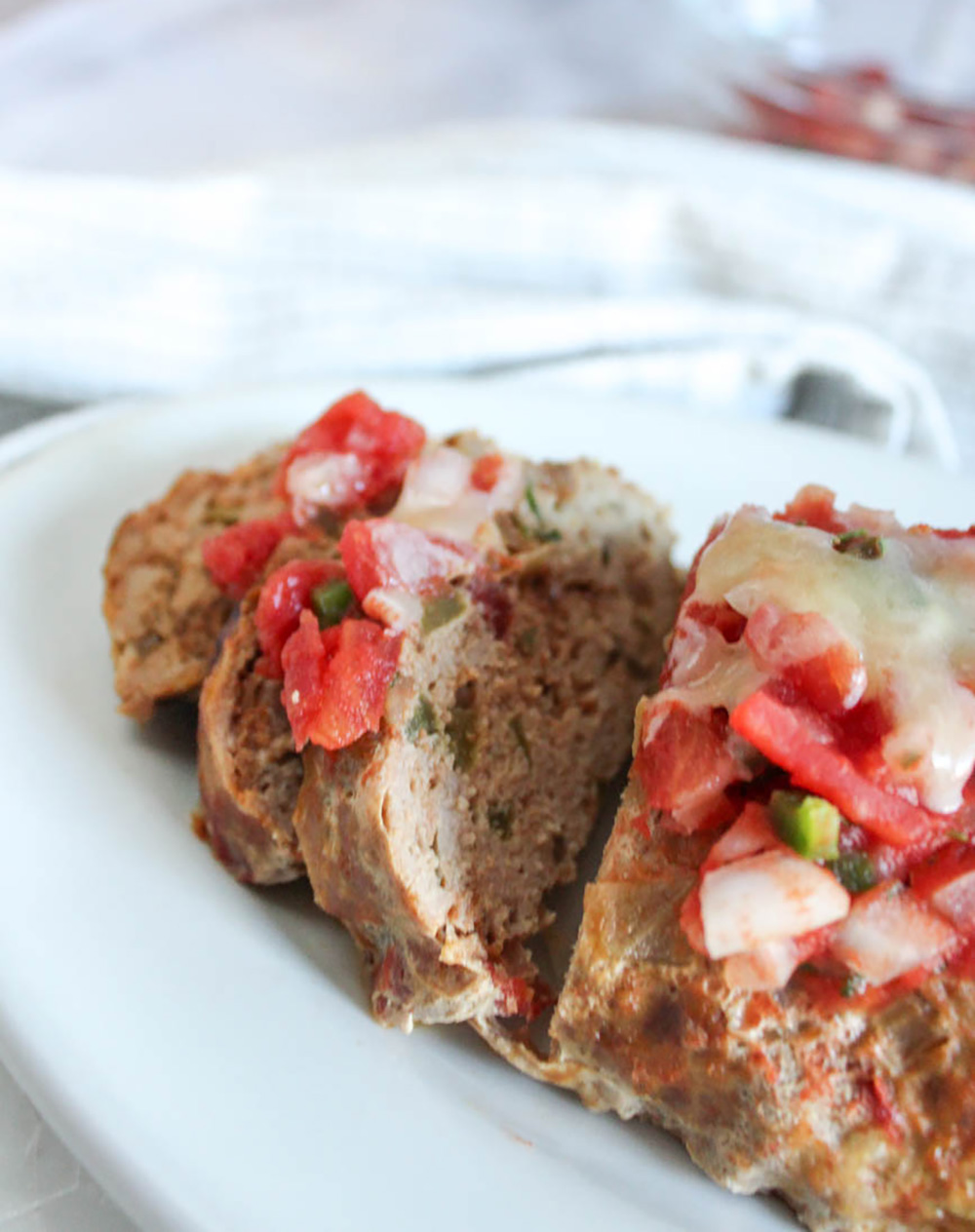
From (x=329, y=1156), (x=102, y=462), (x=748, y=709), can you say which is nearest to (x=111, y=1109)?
(x=329, y=1156)

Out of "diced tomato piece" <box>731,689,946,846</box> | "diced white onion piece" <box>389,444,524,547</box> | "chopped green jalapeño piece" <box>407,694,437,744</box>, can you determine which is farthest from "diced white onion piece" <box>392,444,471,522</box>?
"diced tomato piece" <box>731,689,946,846</box>

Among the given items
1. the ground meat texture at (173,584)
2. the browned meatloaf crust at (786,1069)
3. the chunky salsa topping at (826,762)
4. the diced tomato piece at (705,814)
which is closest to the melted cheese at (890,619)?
the chunky salsa topping at (826,762)

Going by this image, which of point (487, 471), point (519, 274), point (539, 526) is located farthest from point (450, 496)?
point (519, 274)

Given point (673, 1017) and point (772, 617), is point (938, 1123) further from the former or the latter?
point (772, 617)

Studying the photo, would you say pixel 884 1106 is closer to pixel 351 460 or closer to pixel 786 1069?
pixel 786 1069

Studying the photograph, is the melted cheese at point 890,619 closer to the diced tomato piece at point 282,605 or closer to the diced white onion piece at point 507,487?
the diced white onion piece at point 507,487

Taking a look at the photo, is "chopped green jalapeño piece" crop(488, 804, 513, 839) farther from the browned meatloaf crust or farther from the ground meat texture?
the ground meat texture
